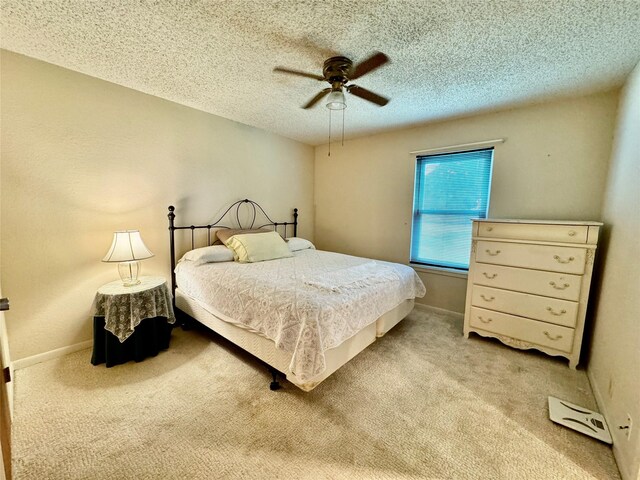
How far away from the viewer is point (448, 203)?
127 inches

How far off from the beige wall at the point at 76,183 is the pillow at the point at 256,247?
0.63m

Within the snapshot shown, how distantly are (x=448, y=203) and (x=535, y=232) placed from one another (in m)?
1.06

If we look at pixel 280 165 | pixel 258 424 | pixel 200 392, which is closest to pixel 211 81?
pixel 280 165

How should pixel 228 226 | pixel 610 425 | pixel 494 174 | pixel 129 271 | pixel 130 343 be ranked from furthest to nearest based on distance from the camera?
pixel 228 226
pixel 494 174
pixel 129 271
pixel 130 343
pixel 610 425

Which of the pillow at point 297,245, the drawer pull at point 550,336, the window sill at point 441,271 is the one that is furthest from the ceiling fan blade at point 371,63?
the drawer pull at point 550,336

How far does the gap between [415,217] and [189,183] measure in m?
2.87

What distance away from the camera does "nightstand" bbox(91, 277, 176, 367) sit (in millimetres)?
2031

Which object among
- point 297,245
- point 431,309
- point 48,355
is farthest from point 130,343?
point 431,309

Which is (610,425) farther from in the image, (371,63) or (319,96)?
(319,96)

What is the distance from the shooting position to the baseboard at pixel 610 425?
49.5 inches

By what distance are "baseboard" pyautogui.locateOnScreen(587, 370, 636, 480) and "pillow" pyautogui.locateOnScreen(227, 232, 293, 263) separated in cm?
281

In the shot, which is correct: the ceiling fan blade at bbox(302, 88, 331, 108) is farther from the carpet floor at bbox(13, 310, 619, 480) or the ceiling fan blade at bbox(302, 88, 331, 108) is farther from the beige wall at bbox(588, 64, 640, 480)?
the carpet floor at bbox(13, 310, 619, 480)

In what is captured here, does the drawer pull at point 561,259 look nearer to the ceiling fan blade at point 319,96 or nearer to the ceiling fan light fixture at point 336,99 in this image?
the ceiling fan light fixture at point 336,99

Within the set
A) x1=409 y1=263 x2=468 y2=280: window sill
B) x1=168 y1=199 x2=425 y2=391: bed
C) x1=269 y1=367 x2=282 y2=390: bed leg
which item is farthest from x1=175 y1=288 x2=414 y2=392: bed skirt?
x1=409 y1=263 x2=468 y2=280: window sill
